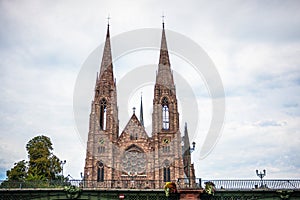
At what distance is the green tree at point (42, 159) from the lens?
148ft

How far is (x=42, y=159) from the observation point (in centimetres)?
4519

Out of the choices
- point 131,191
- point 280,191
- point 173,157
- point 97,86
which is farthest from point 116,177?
point 280,191

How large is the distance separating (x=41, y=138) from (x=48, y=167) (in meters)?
4.37

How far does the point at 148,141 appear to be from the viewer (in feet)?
172

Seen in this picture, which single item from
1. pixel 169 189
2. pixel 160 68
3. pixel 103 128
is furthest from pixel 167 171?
pixel 169 189

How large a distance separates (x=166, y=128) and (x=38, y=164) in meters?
19.7

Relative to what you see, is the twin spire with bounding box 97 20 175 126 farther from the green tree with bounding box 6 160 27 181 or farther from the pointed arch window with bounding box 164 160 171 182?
the green tree with bounding box 6 160 27 181

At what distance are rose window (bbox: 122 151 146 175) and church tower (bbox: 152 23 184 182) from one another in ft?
6.85

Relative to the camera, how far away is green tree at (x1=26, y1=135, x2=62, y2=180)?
45.0 m

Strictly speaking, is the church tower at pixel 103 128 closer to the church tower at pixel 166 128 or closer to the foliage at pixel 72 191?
the church tower at pixel 166 128

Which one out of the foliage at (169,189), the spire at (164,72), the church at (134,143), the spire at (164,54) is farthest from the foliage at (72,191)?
the spire at (164,54)

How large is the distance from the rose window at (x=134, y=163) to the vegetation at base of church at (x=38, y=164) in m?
9.49

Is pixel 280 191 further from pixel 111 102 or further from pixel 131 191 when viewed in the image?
pixel 111 102

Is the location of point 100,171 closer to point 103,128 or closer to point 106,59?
point 103,128
